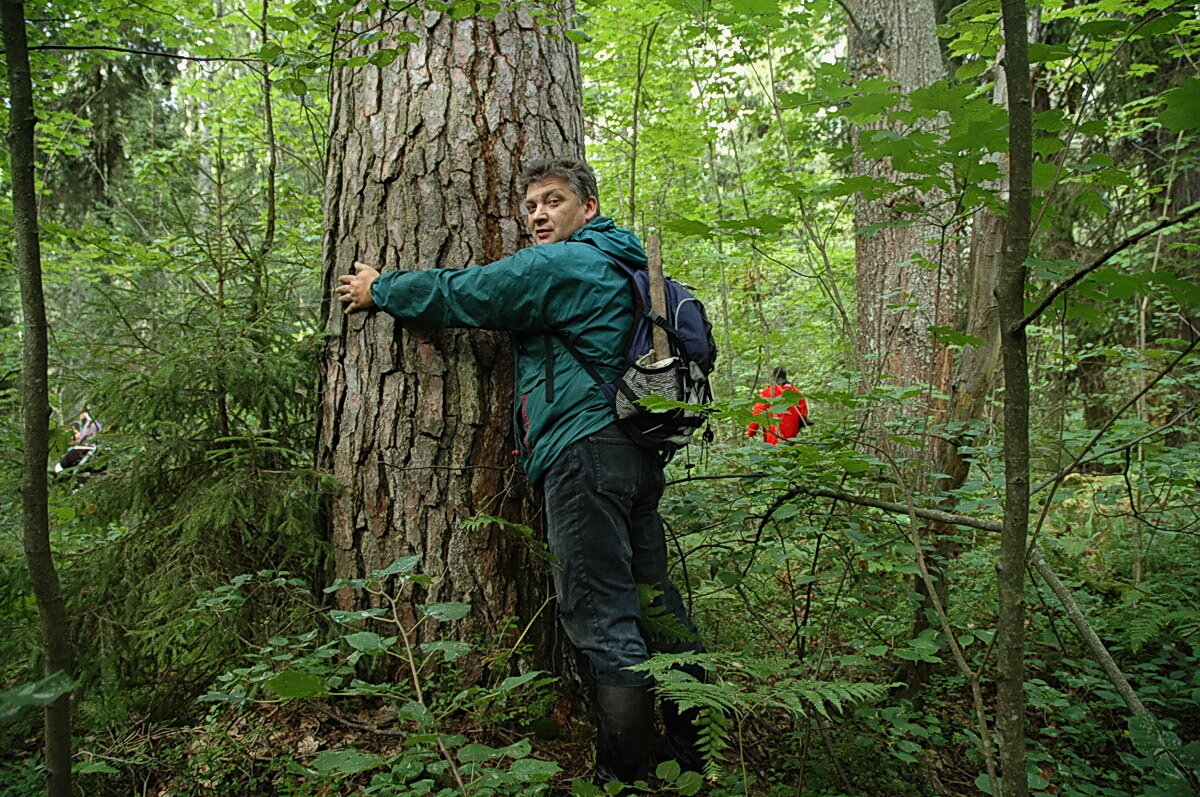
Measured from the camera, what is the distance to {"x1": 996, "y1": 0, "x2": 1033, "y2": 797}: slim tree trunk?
1343 millimetres

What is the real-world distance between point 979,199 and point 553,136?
1.69 metres

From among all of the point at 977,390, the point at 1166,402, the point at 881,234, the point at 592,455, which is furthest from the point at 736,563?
the point at 1166,402

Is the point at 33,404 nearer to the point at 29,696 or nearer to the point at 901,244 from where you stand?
the point at 29,696

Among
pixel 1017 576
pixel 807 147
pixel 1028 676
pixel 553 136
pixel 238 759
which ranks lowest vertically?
pixel 1028 676

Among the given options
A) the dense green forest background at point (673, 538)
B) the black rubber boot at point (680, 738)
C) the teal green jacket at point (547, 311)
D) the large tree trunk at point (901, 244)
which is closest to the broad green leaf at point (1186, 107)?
the dense green forest background at point (673, 538)

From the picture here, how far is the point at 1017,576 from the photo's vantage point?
1470mm

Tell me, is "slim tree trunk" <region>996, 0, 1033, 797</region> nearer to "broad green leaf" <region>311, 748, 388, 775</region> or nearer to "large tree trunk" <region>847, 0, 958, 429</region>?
"broad green leaf" <region>311, 748, 388, 775</region>

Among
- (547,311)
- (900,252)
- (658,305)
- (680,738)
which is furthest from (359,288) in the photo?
(900,252)

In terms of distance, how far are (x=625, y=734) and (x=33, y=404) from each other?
75.4 inches

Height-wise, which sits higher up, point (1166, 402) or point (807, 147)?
point (807, 147)

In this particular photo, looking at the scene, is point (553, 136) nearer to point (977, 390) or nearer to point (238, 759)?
point (977, 390)

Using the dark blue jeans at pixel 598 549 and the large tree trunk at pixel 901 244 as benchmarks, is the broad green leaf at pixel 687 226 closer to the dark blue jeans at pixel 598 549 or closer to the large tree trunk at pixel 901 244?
the dark blue jeans at pixel 598 549

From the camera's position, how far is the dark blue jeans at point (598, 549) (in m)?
2.38

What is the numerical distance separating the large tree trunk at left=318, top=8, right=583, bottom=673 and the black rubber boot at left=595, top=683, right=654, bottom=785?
1.46ft
